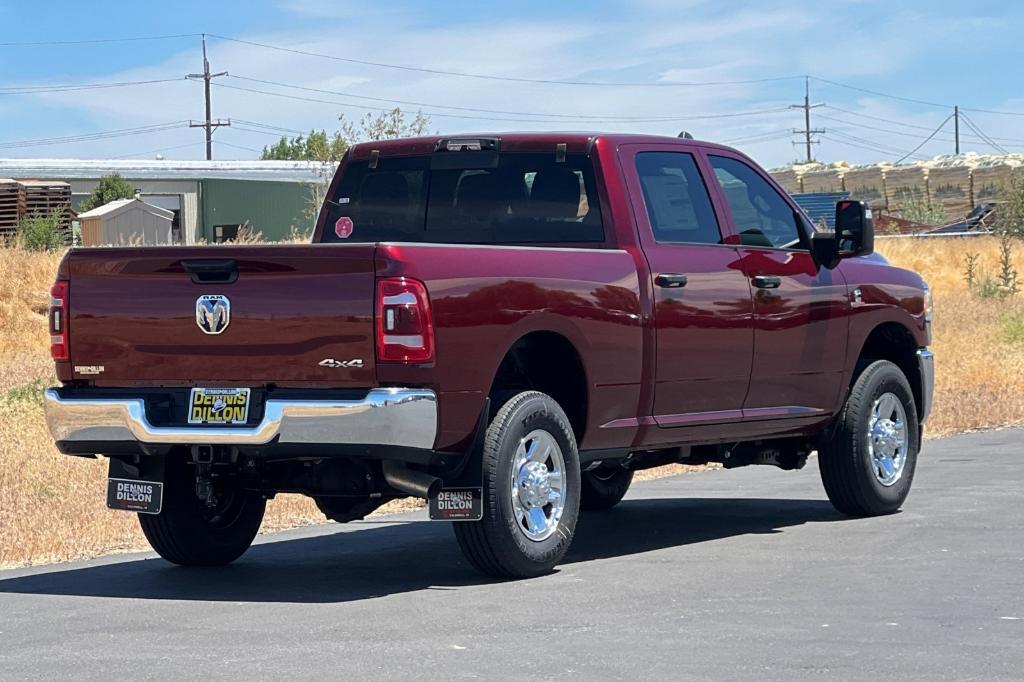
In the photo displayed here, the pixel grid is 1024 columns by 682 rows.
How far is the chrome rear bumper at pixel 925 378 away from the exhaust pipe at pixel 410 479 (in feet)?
14.3

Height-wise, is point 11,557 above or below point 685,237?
below

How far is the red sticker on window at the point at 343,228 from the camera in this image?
10281 millimetres

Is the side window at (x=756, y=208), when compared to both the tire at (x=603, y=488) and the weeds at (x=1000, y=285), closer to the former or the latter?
the tire at (x=603, y=488)

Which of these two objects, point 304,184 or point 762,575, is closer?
point 762,575

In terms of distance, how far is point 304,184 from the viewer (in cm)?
7388

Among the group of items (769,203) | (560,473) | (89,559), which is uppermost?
(769,203)

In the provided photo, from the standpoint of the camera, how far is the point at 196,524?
30.4 ft

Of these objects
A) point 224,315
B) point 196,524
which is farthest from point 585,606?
point 196,524

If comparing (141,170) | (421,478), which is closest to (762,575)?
(421,478)

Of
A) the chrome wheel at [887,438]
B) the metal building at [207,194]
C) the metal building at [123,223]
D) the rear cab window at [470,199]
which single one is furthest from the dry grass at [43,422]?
the metal building at [207,194]

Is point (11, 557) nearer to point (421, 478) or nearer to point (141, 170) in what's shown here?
point (421, 478)

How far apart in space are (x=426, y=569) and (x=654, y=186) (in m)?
2.37

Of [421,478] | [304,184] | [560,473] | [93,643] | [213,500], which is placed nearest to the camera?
[93,643]

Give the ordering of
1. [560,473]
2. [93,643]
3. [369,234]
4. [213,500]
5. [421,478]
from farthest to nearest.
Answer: [369,234] < [213,500] < [560,473] < [421,478] < [93,643]
